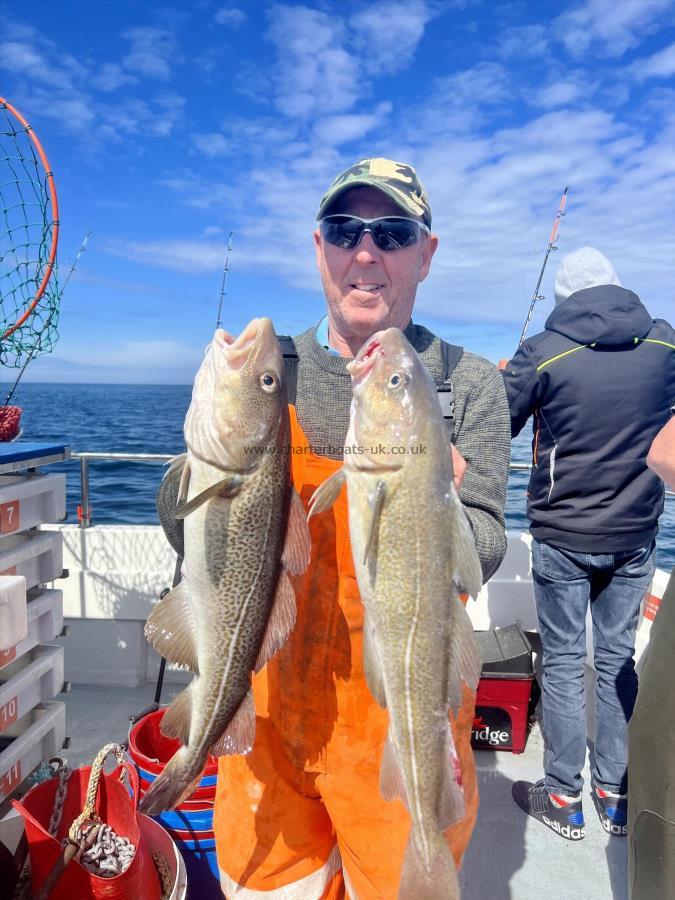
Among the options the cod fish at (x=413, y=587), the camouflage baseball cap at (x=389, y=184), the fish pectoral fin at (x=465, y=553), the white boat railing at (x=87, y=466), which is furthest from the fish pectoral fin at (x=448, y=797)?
the white boat railing at (x=87, y=466)

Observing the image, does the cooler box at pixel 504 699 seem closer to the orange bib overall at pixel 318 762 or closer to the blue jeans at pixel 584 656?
the blue jeans at pixel 584 656

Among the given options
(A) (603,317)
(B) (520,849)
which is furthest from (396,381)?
(B) (520,849)

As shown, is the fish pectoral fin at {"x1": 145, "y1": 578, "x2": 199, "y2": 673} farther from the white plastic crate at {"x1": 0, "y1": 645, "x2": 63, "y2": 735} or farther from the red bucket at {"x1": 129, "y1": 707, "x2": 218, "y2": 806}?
Answer: the white plastic crate at {"x1": 0, "y1": 645, "x2": 63, "y2": 735}

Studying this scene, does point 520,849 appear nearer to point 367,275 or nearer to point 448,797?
point 448,797

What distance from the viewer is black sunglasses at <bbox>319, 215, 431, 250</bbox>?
2.64 metres

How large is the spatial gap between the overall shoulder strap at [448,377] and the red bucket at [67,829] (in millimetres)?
2472

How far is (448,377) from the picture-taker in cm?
277

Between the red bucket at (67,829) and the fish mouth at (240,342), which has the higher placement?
the fish mouth at (240,342)

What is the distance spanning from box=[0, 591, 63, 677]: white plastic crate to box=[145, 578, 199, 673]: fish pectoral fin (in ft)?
5.32

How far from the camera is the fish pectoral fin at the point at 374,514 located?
2.03 meters

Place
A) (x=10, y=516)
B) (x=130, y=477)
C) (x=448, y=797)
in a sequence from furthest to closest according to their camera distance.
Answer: (x=130, y=477)
(x=10, y=516)
(x=448, y=797)

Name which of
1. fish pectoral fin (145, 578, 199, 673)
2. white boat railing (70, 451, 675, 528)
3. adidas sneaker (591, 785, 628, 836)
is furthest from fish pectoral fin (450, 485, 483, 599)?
white boat railing (70, 451, 675, 528)

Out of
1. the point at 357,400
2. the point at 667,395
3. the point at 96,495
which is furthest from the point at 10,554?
the point at 96,495

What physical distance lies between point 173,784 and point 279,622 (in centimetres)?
66
